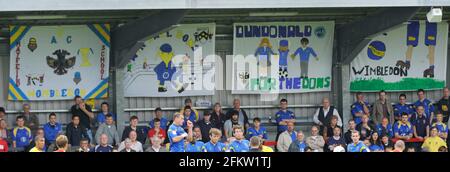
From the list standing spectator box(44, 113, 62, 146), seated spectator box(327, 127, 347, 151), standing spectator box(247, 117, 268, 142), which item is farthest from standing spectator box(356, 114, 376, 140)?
standing spectator box(44, 113, 62, 146)

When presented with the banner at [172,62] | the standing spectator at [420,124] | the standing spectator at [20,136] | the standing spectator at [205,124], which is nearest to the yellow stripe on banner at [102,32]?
the banner at [172,62]

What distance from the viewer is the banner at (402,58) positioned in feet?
49.4

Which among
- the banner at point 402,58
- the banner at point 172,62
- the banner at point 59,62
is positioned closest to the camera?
the banner at point 59,62

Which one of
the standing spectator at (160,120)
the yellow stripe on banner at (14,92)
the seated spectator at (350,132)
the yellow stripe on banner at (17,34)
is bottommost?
the seated spectator at (350,132)

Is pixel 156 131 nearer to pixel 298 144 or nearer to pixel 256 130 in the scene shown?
pixel 256 130

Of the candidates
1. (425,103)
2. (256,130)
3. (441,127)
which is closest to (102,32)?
(256,130)

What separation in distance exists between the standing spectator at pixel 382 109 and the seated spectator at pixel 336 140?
5.25 ft

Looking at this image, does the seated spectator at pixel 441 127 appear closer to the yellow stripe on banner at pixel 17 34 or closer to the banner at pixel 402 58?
the banner at pixel 402 58

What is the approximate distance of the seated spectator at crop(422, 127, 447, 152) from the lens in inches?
539

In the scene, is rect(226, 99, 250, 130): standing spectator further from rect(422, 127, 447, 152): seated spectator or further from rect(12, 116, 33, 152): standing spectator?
rect(12, 116, 33, 152): standing spectator

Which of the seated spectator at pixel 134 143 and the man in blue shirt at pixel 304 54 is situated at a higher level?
the man in blue shirt at pixel 304 54

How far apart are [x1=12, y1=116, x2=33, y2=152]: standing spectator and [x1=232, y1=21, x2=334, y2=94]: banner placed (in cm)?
356
